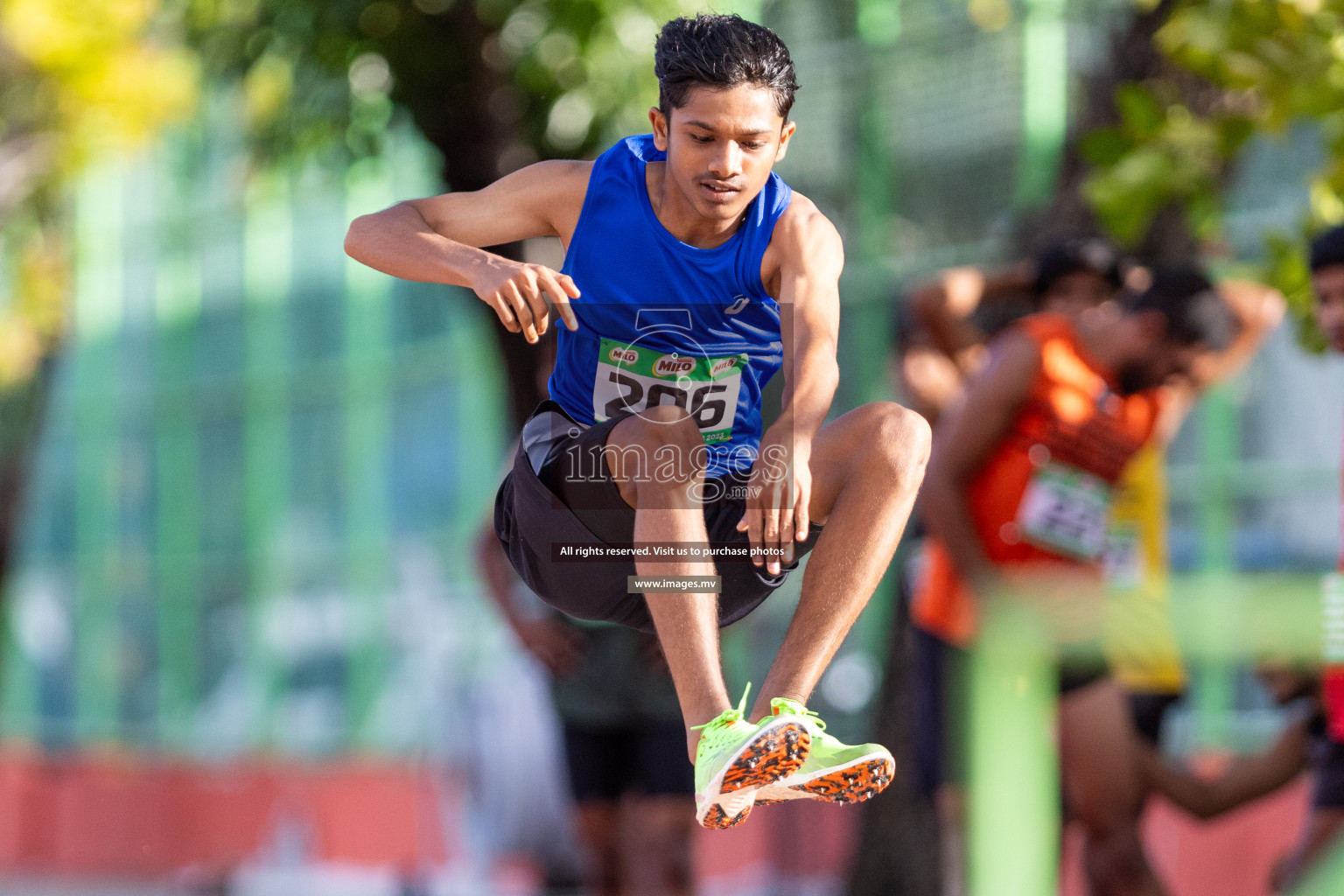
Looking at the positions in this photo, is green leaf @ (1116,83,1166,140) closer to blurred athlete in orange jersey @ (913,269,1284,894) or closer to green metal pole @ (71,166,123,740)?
blurred athlete in orange jersey @ (913,269,1284,894)

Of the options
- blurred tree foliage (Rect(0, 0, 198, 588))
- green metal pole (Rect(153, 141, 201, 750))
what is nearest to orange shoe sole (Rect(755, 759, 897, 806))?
blurred tree foliage (Rect(0, 0, 198, 588))

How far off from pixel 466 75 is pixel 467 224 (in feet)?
5.76

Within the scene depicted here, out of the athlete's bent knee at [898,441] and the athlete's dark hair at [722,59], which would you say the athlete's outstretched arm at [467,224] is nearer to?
the athlete's dark hair at [722,59]

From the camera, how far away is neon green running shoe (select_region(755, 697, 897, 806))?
1.80 meters

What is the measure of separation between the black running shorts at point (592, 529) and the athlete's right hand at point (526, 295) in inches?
6.2

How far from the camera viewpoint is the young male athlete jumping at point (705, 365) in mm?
1585

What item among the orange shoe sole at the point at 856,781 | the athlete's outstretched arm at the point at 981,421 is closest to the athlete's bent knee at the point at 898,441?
the orange shoe sole at the point at 856,781

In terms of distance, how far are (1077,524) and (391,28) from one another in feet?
6.29

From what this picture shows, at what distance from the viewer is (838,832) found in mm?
6664

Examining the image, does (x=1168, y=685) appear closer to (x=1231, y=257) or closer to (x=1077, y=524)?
(x=1077, y=524)

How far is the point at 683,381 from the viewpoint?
163 centimetres

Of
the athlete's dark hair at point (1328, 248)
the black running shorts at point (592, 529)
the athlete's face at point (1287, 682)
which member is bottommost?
the athlete's face at point (1287, 682)

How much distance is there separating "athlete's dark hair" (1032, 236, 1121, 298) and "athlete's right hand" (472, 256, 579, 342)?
8.64 feet

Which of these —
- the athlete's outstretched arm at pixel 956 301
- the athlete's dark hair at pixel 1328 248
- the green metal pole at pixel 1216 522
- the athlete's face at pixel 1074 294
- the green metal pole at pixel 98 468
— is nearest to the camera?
the athlete's dark hair at pixel 1328 248
